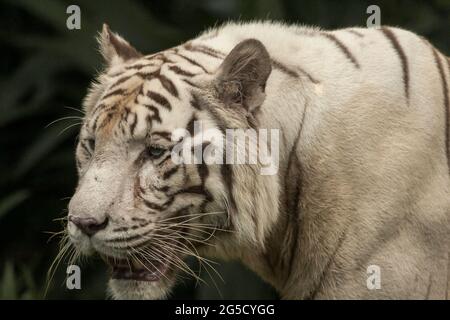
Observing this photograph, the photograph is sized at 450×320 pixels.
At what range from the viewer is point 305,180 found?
9.11 feet

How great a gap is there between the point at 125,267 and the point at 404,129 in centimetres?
89

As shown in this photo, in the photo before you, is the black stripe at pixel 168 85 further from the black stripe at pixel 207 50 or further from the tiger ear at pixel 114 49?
the tiger ear at pixel 114 49

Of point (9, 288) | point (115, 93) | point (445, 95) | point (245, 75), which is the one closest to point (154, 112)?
point (115, 93)

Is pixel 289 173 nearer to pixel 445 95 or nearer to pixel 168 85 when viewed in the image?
pixel 168 85

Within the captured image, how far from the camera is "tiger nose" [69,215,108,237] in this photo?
2564 mm

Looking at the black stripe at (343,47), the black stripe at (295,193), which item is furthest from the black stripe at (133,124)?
the black stripe at (343,47)

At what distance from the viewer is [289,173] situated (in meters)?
2.79

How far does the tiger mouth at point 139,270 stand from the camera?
2.79 m

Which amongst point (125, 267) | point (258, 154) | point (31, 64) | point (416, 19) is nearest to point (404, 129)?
point (258, 154)

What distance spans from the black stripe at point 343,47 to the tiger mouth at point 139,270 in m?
0.80

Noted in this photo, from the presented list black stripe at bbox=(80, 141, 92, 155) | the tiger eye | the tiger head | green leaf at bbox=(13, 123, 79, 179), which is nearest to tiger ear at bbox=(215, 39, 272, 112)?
the tiger head

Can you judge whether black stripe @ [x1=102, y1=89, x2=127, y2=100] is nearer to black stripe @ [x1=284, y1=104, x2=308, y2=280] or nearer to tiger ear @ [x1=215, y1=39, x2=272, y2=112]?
tiger ear @ [x1=215, y1=39, x2=272, y2=112]

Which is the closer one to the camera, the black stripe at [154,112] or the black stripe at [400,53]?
the black stripe at [154,112]

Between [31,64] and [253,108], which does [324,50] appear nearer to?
[253,108]
